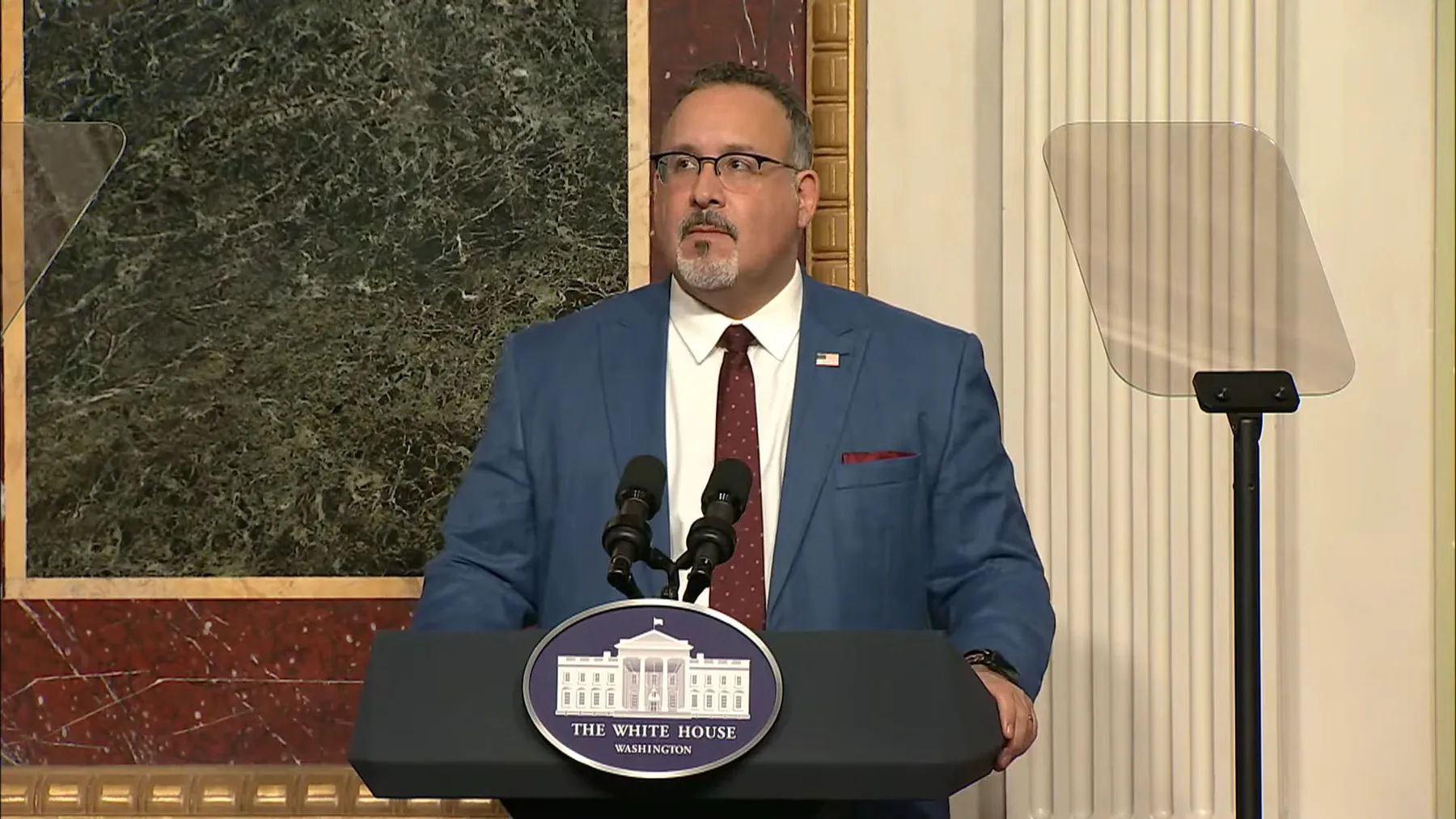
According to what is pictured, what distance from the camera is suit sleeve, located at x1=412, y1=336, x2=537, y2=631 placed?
2.44 meters

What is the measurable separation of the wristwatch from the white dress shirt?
15.9 inches

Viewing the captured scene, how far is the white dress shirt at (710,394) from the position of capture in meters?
2.59

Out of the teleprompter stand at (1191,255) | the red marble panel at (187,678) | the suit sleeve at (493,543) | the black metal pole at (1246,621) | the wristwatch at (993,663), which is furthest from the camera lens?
the red marble panel at (187,678)

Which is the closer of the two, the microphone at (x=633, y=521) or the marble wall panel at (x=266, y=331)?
the microphone at (x=633, y=521)

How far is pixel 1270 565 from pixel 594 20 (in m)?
1.74

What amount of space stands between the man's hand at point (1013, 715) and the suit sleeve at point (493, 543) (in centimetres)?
73

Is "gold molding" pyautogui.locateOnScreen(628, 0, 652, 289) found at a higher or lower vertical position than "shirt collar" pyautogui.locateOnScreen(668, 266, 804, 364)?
higher

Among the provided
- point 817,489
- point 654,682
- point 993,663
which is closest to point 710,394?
point 817,489

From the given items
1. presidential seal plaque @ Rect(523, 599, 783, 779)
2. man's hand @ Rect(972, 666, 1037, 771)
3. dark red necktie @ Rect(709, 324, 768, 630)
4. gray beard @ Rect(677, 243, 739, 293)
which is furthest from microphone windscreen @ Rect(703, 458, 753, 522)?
gray beard @ Rect(677, 243, 739, 293)

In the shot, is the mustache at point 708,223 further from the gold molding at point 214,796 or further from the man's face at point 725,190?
the gold molding at point 214,796

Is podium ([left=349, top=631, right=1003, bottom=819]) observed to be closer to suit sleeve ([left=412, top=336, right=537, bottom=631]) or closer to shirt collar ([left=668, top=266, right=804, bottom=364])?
suit sleeve ([left=412, top=336, right=537, bottom=631])

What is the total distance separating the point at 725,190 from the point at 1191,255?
0.72 m

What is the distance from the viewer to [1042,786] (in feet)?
11.3

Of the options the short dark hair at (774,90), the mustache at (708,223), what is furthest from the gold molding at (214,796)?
the short dark hair at (774,90)
